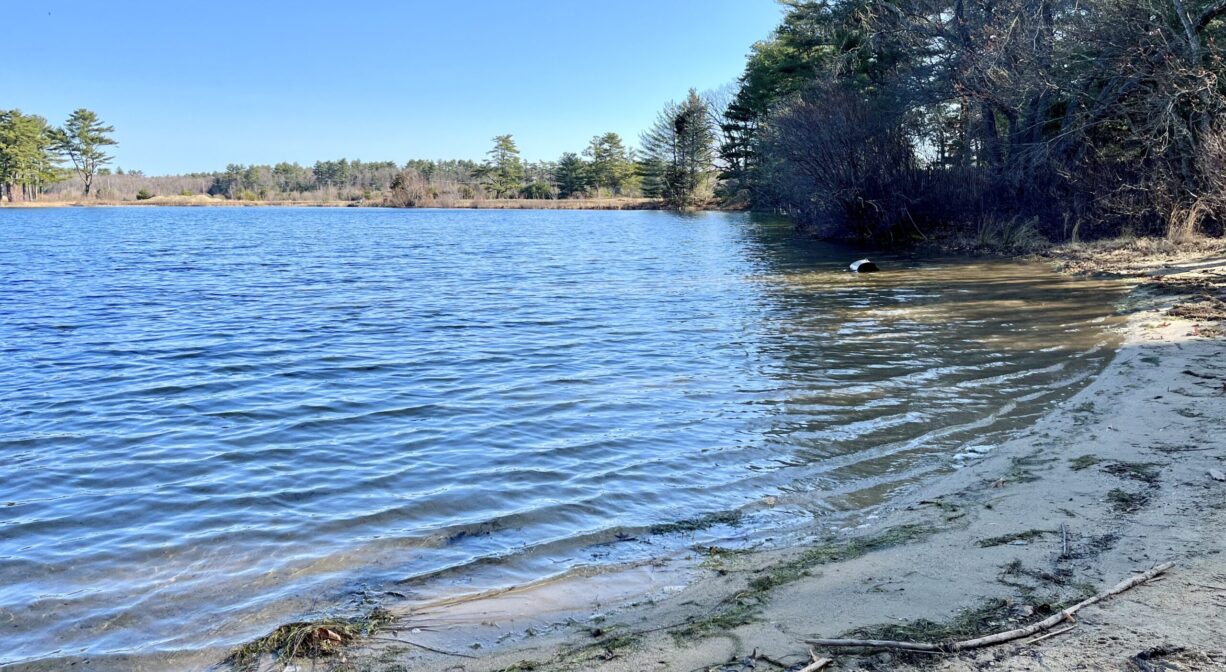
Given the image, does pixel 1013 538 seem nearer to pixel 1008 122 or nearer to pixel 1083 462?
pixel 1083 462

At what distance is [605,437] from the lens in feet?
24.7

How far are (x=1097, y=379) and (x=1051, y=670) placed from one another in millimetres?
6847

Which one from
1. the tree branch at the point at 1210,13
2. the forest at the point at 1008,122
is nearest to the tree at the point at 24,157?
the forest at the point at 1008,122

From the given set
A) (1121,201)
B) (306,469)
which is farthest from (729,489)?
(1121,201)

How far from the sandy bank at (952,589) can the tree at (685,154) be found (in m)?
76.6

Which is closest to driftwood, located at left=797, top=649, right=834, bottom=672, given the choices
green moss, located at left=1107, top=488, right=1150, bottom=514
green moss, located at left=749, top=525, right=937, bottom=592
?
green moss, located at left=749, top=525, right=937, bottom=592

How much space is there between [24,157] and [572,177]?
59.4 metres

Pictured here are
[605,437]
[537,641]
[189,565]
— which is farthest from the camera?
[605,437]

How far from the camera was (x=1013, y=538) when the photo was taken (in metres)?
4.38

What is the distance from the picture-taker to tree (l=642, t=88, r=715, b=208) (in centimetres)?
8275

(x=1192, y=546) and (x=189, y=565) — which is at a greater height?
(x=1192, y=546)

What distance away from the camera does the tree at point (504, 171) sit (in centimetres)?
11194

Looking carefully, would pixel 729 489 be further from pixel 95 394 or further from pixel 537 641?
pixel 95 394

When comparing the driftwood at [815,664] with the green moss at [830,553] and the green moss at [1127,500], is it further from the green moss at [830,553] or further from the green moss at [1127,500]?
the green moss at [1127,500]
